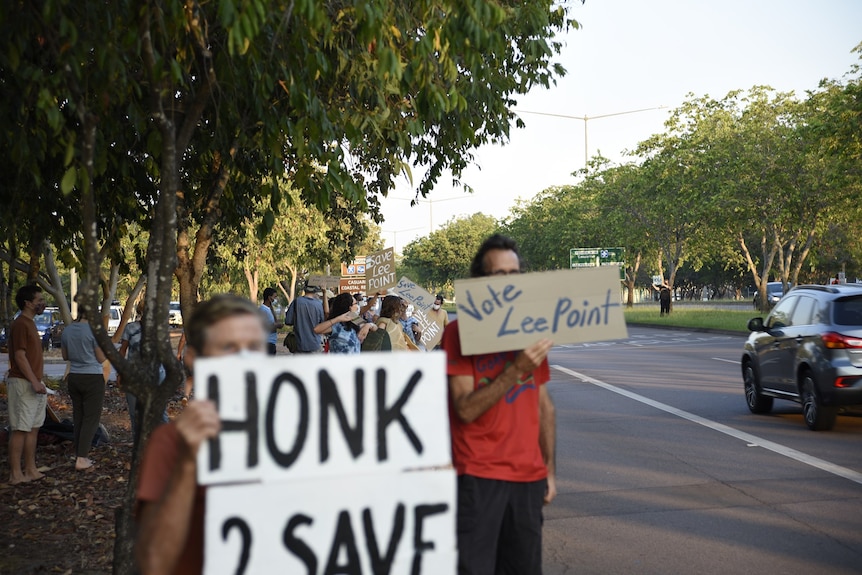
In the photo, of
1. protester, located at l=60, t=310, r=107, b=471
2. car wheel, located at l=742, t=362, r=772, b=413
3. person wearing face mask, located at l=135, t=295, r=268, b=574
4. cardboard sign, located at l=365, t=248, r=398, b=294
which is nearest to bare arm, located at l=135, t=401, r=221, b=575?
person wearing face mask, located at l=135, t=295, r=268, b=574

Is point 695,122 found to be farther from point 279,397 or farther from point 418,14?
point 279,397

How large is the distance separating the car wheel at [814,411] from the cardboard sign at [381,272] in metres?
8.43

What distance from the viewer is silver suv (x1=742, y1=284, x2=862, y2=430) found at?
461 inches

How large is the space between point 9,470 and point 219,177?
14.4 ft

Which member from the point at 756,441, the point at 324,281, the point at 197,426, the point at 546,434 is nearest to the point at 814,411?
the point at 756,441

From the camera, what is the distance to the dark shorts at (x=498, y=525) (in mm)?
3883

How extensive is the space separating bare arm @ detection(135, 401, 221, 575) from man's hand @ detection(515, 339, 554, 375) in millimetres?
1339

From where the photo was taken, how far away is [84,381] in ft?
33.5

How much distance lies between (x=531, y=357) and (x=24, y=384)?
281 inches

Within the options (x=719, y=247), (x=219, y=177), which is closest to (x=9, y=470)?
(x=219, y=177)

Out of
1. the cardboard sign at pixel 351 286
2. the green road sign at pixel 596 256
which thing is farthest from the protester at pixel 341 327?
the green road sign at pixel 596 256

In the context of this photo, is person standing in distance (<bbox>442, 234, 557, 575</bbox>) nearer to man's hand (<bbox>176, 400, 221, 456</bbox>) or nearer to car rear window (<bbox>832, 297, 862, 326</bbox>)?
man's hand (<bbox>176, 400, 221, 456</bbox>)

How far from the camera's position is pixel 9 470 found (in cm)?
1004

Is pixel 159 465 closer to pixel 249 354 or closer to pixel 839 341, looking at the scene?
pixel 249 354
